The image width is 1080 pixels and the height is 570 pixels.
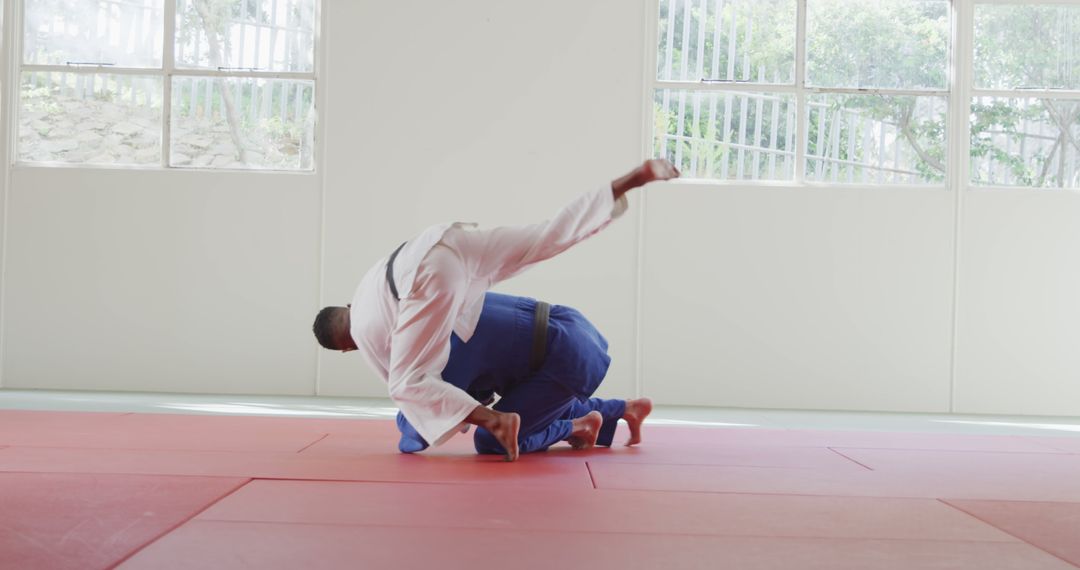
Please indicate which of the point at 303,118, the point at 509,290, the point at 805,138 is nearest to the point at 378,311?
the point at 509,290

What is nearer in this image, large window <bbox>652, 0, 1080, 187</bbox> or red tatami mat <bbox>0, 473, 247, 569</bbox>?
red tatami mat <bbox>0, 473, 247, 569</bbox>

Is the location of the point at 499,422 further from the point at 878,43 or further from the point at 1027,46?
the point at 1027,46

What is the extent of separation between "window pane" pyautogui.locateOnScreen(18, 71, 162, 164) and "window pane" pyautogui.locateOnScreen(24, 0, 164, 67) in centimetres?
12

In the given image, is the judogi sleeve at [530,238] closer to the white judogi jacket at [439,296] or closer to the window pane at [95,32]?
the white judogi jacket at [439,296]

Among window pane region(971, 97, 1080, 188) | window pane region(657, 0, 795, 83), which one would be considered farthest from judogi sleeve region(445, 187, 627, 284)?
window pane region(971, 97, 1080, 188)

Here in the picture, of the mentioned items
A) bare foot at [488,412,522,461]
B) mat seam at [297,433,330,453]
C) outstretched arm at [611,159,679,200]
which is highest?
outstretched arm at [611,159,679,200]

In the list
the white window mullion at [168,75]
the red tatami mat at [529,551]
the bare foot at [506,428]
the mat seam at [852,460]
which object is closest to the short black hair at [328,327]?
the bare foot at [506,428]

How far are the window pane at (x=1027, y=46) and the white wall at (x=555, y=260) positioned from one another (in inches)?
30.2

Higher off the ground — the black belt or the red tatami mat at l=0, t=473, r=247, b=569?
the black belt

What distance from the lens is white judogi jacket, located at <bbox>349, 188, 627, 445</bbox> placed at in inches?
114

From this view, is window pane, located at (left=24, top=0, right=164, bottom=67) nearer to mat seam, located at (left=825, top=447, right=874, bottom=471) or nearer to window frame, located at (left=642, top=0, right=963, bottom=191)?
window frame, located at (left=642, top=0, right=963, bottom=191)

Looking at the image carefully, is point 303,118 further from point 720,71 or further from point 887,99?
point 887,99

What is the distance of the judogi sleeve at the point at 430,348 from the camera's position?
2.88 m

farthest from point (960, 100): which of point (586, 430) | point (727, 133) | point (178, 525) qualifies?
point (178, 525)
